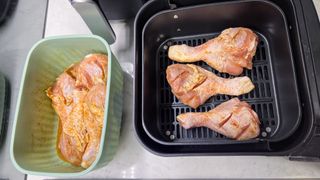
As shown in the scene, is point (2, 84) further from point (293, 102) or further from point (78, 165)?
point (293, 102)

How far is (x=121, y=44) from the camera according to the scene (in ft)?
2.73

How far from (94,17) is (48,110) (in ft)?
0.90

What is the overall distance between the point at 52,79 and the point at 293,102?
61 centimetres

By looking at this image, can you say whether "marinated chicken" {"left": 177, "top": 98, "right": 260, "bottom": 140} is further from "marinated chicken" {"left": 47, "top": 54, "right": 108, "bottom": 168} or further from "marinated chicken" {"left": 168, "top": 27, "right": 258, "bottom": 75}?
"marinated chicken" {"left": 47, "top": 54, "right": 108, "bottom": 168}

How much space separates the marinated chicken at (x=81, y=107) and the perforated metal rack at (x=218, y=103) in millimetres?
163

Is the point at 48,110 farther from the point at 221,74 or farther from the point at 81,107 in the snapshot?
the point at 221,74

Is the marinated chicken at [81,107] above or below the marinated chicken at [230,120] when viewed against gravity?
below

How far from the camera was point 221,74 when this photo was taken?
30.7 inches

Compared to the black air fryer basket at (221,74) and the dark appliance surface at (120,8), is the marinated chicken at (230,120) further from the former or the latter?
the dark appliance surface at (120,8)

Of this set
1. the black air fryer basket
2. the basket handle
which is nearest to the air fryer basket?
the black air fryer basket

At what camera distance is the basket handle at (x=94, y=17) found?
2.12ft

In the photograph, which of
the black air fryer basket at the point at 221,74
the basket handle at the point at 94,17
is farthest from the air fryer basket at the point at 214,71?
the basket handle at the point at 94,17

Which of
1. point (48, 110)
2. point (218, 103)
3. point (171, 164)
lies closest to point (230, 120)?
point (218, 103)

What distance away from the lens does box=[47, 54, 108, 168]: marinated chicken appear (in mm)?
683
